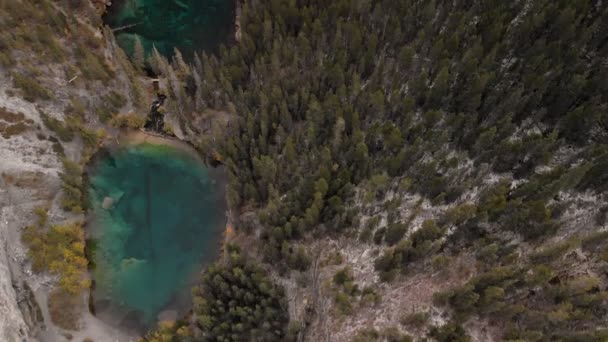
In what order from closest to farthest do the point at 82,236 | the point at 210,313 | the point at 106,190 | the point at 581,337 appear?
the point at 581,337 → the point at 210,313 → the point at 82,236 → the point at 106,190

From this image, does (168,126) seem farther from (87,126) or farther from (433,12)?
(433,12)

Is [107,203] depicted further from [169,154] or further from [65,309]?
[65,309]

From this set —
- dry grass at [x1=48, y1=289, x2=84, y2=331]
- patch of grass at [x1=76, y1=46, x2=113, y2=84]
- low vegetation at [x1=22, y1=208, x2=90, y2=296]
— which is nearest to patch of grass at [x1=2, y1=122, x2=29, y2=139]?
patch of grass at [x1=76, y1=46, x2=113, y2=84]

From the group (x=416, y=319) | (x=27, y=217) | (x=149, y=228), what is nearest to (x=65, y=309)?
(x=27, y=217)

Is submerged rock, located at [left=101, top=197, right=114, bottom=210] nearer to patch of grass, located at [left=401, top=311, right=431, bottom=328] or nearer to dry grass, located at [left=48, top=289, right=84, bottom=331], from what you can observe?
dry grass, located at [left=48, top=289, right=84, bottom=331]

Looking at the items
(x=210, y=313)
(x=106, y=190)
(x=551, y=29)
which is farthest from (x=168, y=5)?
(x=551, y=29)
